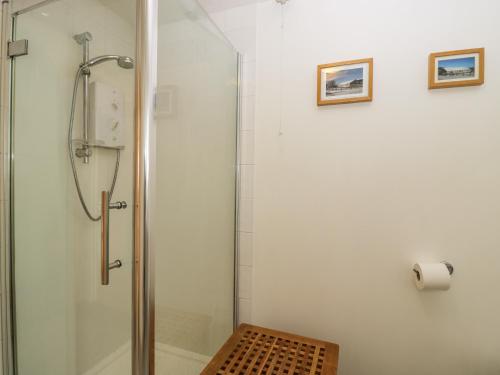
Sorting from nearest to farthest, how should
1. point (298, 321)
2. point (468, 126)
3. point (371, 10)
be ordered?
point (468, 126), point (371, 10), point (298, 321)

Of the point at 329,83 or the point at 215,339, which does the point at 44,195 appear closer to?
the point at 215,339

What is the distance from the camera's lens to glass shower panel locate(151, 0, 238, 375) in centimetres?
78

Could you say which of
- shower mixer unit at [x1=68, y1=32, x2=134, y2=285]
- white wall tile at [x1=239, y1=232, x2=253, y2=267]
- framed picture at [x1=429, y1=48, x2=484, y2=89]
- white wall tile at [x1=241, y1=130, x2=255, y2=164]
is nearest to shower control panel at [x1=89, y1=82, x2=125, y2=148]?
shower mixer unit at [x1=68, y1=32, x2=134, y2=285]

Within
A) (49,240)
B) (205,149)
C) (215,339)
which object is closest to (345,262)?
(215,339)

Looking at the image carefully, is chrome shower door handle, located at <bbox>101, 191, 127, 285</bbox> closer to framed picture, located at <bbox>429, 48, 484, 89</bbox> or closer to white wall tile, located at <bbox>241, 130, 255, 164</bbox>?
white wall tile, located at <bbox>241, 130, 255, 164</bbox>

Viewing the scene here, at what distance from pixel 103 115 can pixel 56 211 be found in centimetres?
46

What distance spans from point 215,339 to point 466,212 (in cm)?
125

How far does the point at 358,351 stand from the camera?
121 centimetres

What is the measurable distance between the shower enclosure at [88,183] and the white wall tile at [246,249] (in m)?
0.22

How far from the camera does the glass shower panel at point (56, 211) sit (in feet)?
3.26

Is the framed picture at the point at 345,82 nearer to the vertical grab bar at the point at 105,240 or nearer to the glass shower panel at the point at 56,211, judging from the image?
the glass shower panel at the point at 56,211

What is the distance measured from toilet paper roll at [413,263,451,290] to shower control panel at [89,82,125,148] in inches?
51.7

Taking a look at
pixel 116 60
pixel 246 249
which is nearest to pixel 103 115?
pixel 116 60

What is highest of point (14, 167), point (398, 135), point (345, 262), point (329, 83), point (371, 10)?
point (371, 10)
